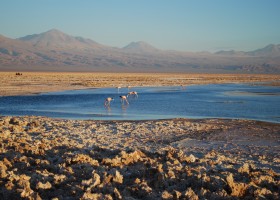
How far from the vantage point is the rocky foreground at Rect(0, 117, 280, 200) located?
265 inches

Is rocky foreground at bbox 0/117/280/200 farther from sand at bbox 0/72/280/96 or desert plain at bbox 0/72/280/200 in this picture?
sand at bbox 0/72/280/96

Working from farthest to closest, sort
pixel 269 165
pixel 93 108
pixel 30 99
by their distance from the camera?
pixel 30 99 → pixel 93 108 → pixel 269 165

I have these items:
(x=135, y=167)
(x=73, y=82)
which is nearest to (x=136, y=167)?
(x=135, y=167)

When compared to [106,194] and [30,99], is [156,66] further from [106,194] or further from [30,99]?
[106,194]

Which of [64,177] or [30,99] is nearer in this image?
[64,177]

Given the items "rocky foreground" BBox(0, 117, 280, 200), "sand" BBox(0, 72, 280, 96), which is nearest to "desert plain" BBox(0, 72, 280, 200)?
"rocky foreground" BBox(0, 117, 280, 200)

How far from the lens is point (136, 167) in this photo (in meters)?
8.09

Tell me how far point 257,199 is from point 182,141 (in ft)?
20.2

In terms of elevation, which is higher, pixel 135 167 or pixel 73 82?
pixel 135 167

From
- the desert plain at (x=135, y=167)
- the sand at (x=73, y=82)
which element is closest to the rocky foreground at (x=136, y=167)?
the desert plain at (x=135, y=167)

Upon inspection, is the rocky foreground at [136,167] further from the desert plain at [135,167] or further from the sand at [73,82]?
the sand at [73,82]

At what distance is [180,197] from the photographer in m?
6.46

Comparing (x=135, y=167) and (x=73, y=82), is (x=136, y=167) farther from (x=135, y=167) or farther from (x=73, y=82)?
(x=73, y=82)

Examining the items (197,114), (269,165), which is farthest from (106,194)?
(197,114)
